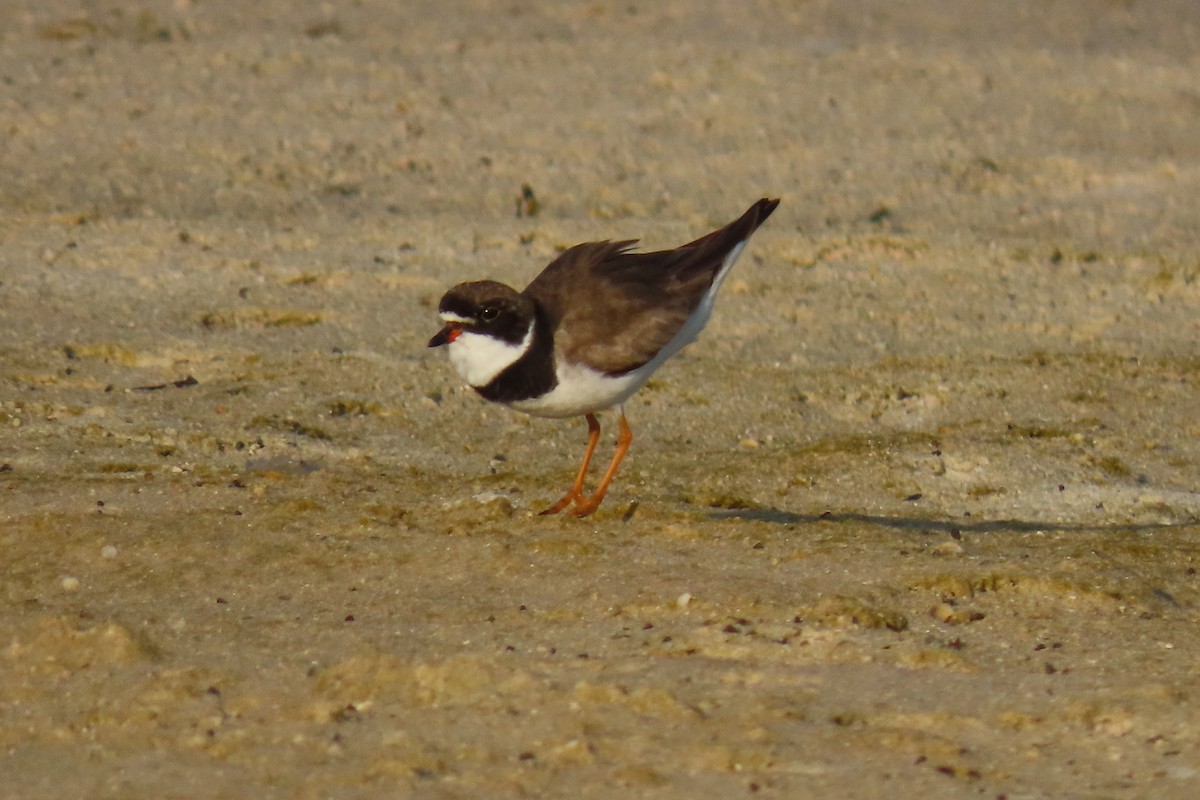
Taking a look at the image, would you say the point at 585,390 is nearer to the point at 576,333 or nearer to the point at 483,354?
the point at 576,333

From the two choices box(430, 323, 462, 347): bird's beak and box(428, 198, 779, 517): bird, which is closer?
box(428, 198, 779, 517): bird

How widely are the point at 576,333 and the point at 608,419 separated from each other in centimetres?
165

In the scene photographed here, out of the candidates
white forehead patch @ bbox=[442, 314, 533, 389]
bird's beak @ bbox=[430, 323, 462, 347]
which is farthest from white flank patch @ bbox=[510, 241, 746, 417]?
bird's beak @ bbox=[430, 323, 462, 347]

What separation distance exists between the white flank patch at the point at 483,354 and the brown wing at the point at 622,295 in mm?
178

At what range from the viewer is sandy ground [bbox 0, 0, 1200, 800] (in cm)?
466

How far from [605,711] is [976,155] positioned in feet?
25.1

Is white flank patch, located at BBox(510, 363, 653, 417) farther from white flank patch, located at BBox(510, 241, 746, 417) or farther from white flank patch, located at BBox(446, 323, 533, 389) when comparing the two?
white flank patch, located at BBox(446, 323, 533, 389)

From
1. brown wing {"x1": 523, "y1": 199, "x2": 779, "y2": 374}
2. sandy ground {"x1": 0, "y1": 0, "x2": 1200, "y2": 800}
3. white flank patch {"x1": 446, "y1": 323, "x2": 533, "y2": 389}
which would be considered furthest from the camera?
brown wing {"x1": 523, "y1": 199, "x2": 779, "y2": 374}

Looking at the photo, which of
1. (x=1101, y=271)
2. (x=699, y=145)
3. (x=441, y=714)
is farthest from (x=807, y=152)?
(x=441, y=714)

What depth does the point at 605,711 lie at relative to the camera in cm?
469

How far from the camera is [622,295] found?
6.57 m

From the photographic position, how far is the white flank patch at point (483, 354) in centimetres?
621

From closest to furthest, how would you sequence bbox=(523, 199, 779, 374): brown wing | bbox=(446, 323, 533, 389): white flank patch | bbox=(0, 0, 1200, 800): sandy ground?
bbox=(0, 0, 1200, 800): sandy ground
bbox=(446, 323, 533, 389): white flank patch
bbox=(523, 199, 779, 374): brown wing

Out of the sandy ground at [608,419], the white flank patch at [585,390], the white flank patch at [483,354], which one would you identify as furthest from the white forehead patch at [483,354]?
the sandy ground at [608,419]
